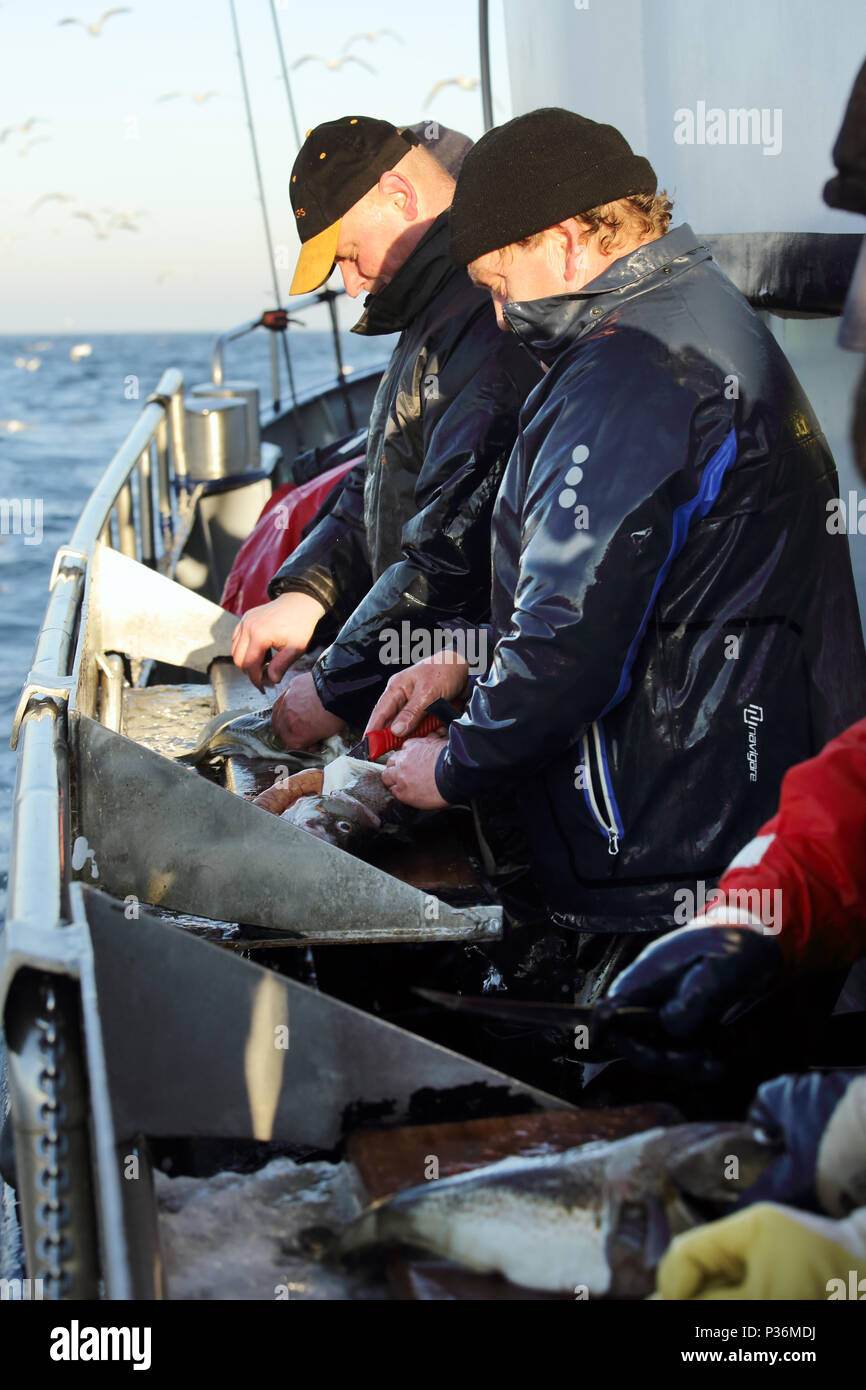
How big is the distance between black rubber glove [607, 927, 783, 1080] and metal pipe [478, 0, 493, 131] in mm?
6461

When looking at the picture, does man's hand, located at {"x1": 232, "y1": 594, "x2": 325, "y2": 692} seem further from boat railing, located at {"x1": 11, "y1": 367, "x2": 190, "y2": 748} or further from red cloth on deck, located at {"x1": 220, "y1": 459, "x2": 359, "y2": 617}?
red cloth on deck, located at {"x1": 220, "y1": 459, "x2": 359, "y2": 617}

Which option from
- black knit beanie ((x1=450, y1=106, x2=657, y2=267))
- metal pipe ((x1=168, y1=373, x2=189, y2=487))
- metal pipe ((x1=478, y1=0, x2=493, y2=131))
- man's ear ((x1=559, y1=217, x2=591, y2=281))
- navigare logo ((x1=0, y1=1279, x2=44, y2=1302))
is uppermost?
metal pipe ((x1=478, y1=0, x2=493, y2=131))

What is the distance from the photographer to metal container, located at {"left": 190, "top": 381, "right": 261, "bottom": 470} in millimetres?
8320

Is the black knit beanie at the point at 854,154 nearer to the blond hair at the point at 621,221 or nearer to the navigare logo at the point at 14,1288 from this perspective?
the blond hair at the point at 621,221

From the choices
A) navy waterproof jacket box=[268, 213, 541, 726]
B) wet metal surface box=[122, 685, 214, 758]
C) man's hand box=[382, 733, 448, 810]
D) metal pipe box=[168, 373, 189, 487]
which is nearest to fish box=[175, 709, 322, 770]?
navy waterproof jacket box=[268, 213, 541, 726]

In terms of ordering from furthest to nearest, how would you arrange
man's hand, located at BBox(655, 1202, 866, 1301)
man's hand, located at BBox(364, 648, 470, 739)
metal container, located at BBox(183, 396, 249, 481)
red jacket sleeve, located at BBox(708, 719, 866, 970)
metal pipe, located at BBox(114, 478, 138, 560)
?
metal container, located at BBox(183, 396, 249, 481)
metal pipe, located at BBox(114, 478, 138, 560)
man's hand, located at BBox(364, 648, 470, 739)
red jacket sleeve, located at BBox(708, 719, 866, 970)
man's hand, located at BBox(655, 1202, 866, 1301)

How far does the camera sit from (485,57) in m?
7.14

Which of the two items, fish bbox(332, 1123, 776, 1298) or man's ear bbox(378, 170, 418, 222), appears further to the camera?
man's ear bbox(378, 170, 418, 222)

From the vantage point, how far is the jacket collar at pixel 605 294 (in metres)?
2.37

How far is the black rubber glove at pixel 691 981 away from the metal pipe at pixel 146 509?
16.3 ft

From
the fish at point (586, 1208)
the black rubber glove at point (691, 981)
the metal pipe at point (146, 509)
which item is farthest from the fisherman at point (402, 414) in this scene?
the metal pipe at point (146, 509)

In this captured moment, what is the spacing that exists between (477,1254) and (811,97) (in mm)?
2691

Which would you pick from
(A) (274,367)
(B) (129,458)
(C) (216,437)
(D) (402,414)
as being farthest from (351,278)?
(A) (274,367)

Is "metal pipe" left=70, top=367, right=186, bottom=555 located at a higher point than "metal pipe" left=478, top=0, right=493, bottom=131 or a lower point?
lower
